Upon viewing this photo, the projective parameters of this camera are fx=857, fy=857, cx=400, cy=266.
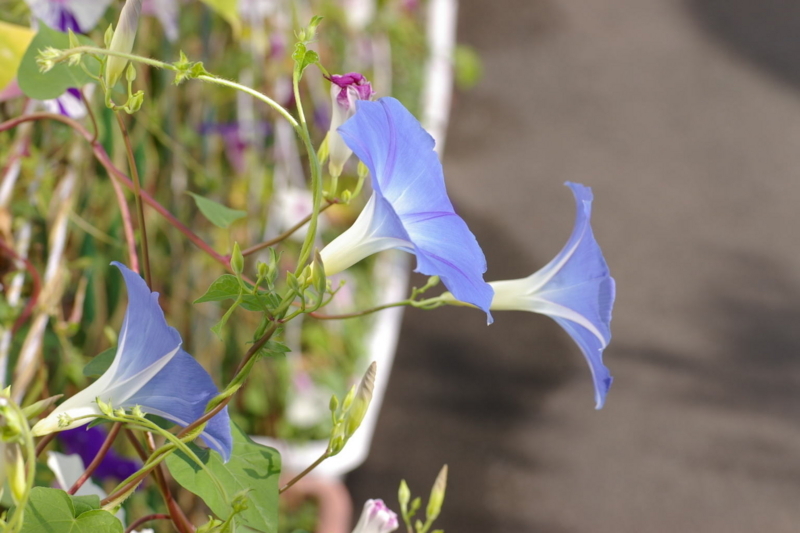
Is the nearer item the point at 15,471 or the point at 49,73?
the point at 15,471

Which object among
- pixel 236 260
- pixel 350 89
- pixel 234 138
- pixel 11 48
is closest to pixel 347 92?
pixel 350 89

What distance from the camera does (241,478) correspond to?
419 millimetres

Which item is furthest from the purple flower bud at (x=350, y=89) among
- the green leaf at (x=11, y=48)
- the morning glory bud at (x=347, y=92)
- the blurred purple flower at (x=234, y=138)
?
the blurred purple flower at (x=234, y=138)

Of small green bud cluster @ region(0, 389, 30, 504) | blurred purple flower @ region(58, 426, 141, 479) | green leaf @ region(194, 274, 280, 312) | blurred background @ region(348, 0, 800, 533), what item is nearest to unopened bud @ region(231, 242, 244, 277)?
green leaf @ region(194, 274, 280, 312)

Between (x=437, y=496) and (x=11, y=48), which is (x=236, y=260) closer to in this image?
(x=437, y=496)

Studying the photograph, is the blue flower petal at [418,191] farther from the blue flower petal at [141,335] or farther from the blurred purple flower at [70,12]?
the blurred purple flower at [70,12]

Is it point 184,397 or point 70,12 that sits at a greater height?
point 70,12

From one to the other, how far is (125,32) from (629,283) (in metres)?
2.99

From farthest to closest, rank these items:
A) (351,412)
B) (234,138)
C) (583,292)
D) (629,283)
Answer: (629,283) < (234,138) < (583,292) < (351,412)

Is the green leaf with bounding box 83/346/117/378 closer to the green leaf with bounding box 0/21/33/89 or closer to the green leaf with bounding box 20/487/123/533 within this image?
the green leaf with bounding box 20/487/123/533

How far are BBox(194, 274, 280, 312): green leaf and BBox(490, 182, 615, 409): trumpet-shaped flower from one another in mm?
171

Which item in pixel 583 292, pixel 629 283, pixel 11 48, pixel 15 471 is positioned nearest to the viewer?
pixel 15 471

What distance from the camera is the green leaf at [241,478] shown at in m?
0.40

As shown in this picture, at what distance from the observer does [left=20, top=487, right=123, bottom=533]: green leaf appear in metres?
0.36
